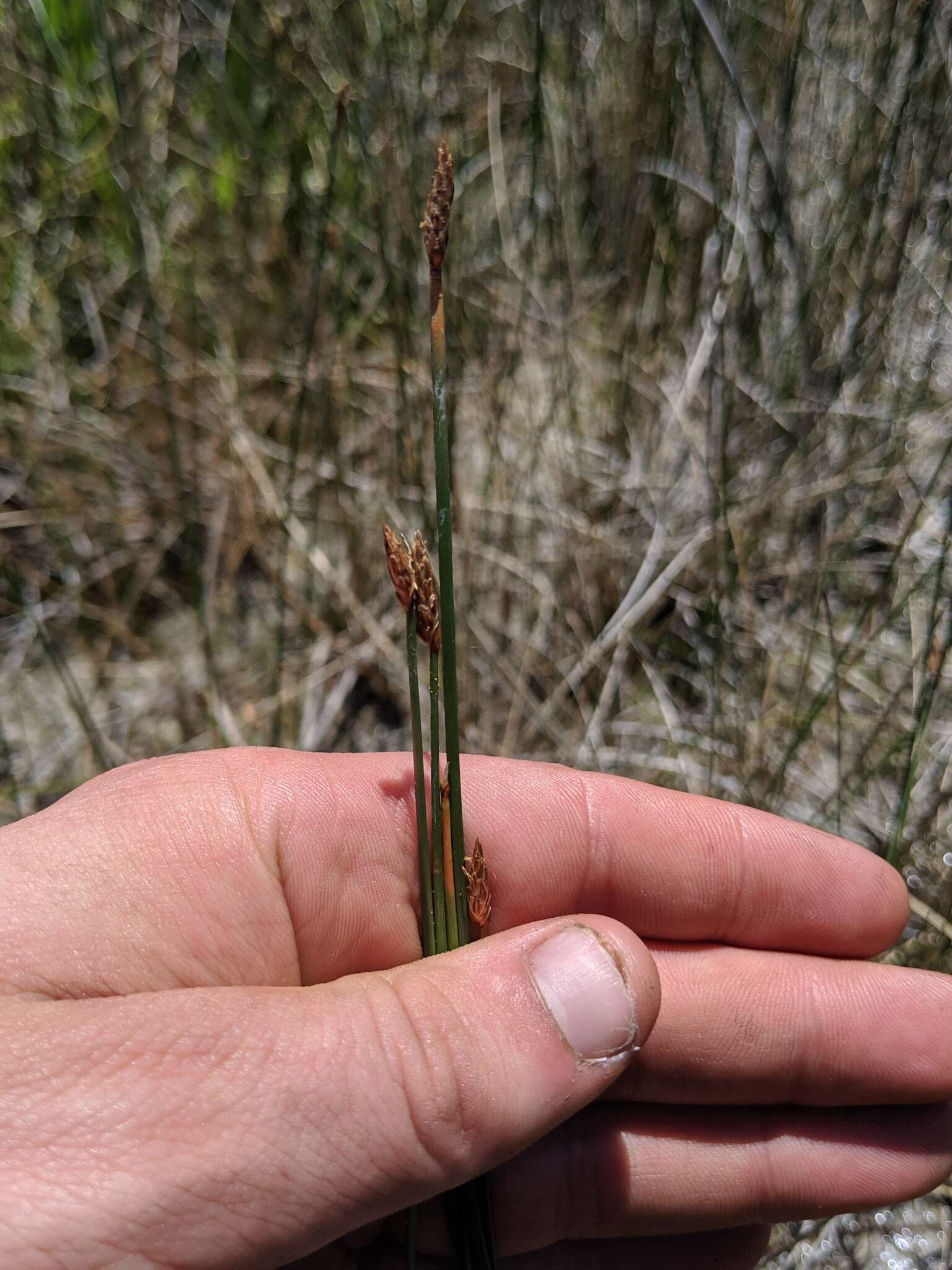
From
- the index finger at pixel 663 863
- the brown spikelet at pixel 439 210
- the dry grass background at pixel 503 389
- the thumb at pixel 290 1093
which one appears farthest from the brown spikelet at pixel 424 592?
the dry grass background at pixel 503 389

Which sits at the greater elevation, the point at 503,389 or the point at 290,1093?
the point at 503,389

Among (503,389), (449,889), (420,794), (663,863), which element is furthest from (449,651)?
(503,389)

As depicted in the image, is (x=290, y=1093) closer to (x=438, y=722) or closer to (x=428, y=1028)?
(x=428, y=1028)

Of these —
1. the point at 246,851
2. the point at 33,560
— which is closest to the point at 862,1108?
the point at 246,851

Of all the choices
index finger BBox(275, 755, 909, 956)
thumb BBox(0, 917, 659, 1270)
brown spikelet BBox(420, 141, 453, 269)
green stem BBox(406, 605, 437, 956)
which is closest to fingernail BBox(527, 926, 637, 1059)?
thumb BBox(0, 917, 659, 1270)

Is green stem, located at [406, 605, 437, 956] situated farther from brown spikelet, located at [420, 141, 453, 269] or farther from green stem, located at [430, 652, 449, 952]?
brown spikelet, located at [420, 141, 453, 269]

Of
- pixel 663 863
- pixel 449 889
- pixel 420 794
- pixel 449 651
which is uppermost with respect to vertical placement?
pixel 449 651
